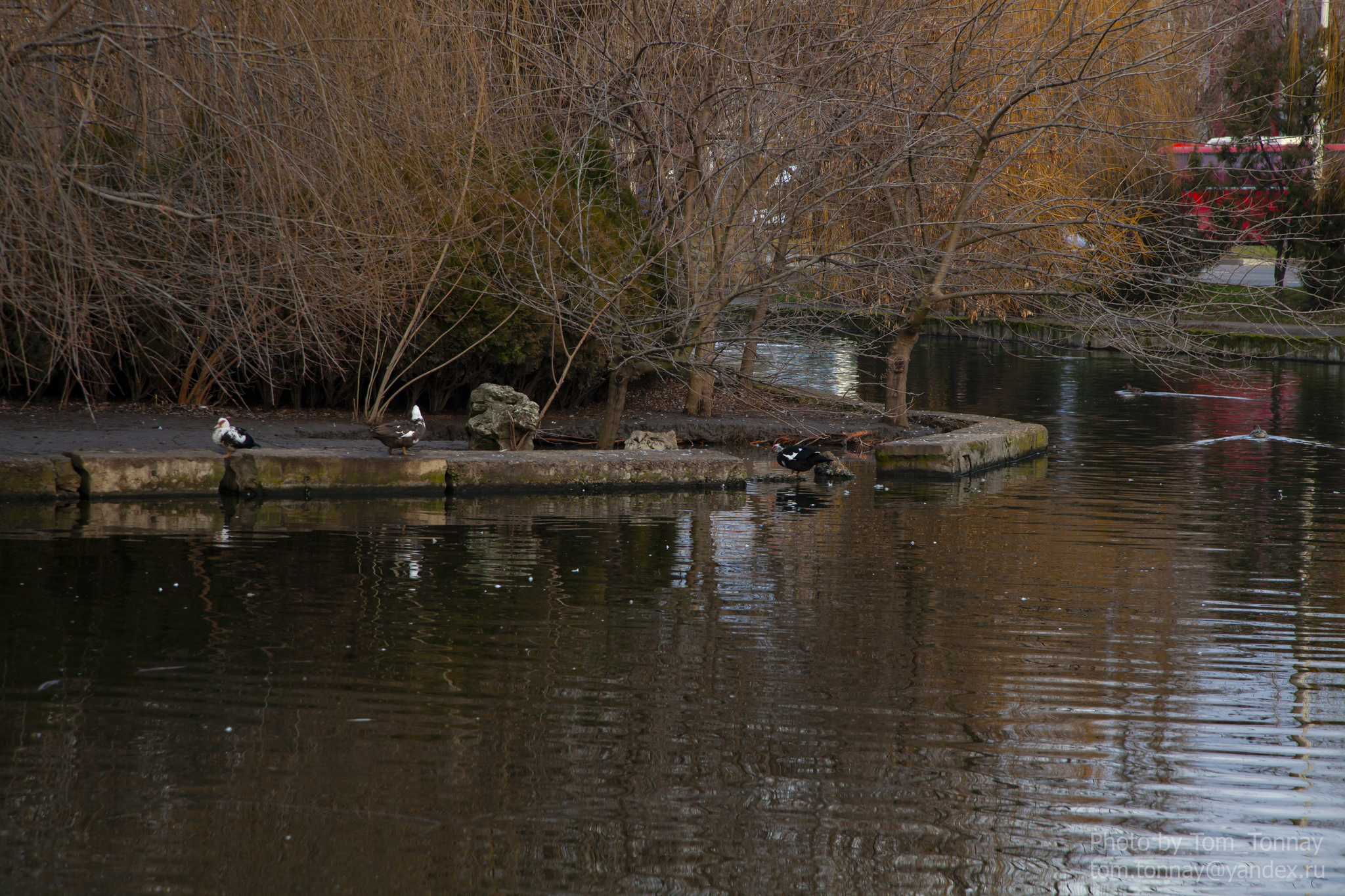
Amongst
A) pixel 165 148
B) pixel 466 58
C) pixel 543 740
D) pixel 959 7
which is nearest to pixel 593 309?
pixel 466 58

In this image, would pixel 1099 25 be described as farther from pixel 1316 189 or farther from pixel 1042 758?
pixel 1316 189

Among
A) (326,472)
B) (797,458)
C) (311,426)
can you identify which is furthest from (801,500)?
(311,426)

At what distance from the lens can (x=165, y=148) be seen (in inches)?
396

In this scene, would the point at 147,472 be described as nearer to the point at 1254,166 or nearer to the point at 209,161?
the point at 209,161

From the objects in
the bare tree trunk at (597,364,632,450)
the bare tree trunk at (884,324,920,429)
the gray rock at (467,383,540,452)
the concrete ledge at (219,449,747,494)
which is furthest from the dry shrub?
the bare tree trunk at (884,324,920,429)

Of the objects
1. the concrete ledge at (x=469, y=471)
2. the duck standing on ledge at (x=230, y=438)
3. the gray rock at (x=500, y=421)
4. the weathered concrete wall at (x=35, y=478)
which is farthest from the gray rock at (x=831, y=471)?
the weathered concrete wall at (x=35, y=478)

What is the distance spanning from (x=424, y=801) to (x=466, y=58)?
11641mm

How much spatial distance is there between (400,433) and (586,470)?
73.4 inches

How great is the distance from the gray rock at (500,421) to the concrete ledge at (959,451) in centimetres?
402

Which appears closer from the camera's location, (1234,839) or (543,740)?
(1234,839)

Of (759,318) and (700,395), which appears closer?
(759,318)

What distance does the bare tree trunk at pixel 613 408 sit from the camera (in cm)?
1449

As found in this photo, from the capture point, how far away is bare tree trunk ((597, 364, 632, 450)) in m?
14.5

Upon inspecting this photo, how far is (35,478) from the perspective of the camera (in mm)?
11414
